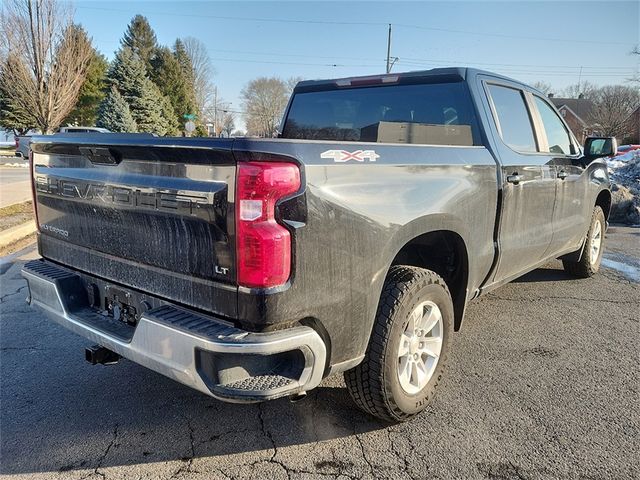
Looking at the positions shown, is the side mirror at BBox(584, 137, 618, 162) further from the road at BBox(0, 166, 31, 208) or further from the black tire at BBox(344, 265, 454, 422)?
the road at BBox(0, 166, 31, 208)

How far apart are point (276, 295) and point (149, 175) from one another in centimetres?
85

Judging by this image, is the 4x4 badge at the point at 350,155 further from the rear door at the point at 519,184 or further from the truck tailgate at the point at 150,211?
the rear door at the point at 519,184

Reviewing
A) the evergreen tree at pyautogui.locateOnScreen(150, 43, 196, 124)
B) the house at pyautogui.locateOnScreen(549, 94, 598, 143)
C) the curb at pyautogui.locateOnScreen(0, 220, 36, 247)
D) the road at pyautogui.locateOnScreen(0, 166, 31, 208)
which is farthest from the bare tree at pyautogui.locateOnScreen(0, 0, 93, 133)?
the house at pyautogui.locateOnScreen(549, 94, 598, 143)

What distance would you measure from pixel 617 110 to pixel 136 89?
42884 mm

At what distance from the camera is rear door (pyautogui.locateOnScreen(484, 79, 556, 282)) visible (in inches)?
136

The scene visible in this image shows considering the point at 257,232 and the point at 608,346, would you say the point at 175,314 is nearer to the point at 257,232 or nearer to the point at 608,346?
Answer: the point at 257,232

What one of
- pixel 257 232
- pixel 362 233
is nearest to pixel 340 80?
pixel 362 233

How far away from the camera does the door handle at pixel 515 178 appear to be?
3.39 m

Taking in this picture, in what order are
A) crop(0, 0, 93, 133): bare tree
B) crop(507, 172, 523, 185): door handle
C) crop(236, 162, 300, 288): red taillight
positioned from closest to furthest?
1. crop(236, 162, 300, 288): red taillight
2. crop(507, 172, 523, 185): door handle
3. crop(0, 0, 93, 133): bare tree

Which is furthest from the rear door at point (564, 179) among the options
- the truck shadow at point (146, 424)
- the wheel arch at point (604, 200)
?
the truck shadow at point (146, 424)

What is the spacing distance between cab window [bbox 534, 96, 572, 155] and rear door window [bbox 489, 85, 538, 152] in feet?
1.30

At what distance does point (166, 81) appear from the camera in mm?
48719

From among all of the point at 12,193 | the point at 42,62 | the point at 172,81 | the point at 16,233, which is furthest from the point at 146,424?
the point at 172,81

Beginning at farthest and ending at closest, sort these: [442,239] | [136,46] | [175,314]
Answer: [136,46] → [442,239] → [175,314]
